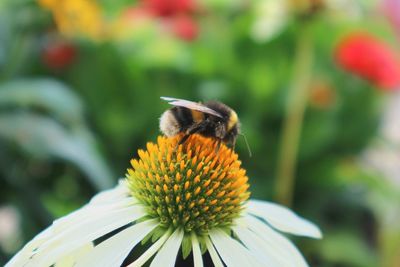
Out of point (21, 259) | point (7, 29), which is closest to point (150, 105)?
point (7, 29)

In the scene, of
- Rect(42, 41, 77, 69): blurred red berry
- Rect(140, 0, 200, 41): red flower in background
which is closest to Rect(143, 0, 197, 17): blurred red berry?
Rect(140, 0, 200, 41): red flower in background

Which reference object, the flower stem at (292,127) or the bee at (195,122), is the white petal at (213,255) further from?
the flower stem at (292,127)

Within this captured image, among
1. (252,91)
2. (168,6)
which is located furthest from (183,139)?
(168,6)

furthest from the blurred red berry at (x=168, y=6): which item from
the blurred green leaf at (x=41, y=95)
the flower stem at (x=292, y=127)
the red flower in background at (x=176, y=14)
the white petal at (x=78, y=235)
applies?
the white petal at (x=78, y=235)

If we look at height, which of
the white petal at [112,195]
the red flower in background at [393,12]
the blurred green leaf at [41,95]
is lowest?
the white petal at [112,195]

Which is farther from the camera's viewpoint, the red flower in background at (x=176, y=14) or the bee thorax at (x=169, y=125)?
the red flower in background at (x=176, y=14)

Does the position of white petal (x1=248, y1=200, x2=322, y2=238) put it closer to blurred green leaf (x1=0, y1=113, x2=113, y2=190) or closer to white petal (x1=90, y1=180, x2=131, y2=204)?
white petal (x1=90, y1=180, x2=131, y2=204)

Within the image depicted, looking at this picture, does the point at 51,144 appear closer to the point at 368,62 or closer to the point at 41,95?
the point at 41,95
